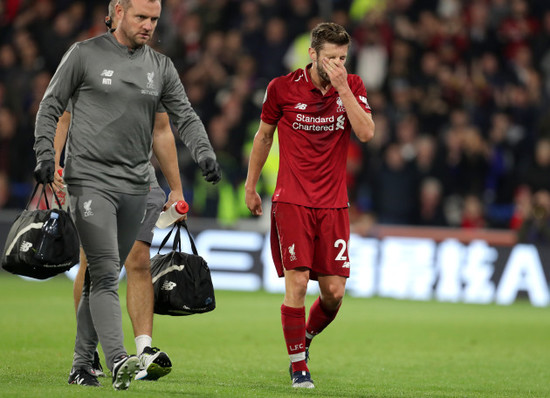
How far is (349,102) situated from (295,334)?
165 centimetres

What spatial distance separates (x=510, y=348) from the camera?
35.6ft

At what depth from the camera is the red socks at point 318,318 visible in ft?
26.4

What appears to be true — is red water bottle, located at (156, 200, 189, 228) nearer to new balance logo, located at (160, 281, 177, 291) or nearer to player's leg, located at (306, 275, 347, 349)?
new balance logo, located at (160, 281, 177, 291)

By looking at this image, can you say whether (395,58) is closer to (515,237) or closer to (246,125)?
(246,125)

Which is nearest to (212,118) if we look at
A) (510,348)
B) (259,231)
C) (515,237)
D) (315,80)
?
(259,231)

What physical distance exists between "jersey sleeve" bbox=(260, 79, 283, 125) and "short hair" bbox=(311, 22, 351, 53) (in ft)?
1.53

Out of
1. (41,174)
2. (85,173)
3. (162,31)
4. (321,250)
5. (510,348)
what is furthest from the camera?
(162,31)

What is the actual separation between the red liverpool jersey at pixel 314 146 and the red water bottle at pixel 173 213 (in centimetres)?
75

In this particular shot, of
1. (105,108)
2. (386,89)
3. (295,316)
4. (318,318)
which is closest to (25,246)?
(105,108)

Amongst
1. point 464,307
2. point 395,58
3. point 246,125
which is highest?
point 395,58

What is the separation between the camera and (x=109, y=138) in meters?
6.63

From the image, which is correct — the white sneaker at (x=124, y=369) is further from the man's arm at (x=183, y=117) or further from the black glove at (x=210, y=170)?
the man's arm at (x=183, y=117)

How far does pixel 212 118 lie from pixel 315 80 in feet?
35.5

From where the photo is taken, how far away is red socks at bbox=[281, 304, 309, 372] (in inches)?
296
